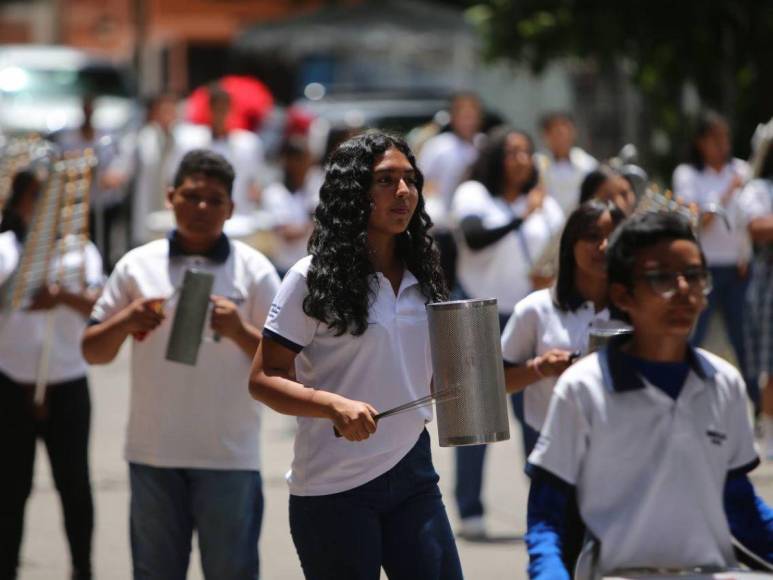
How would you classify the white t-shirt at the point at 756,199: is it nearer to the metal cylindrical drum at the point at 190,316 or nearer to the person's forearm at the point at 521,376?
the person's forearm at the point at 521,376

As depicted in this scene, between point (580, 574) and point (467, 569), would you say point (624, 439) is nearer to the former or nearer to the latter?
point (580, 574)

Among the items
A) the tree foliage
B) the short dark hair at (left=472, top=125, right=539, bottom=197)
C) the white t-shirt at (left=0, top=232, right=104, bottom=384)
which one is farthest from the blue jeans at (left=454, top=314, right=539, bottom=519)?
the tree foliage

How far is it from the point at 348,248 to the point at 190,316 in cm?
92

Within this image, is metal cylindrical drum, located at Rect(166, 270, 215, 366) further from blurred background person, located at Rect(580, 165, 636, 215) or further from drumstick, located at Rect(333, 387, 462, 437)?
blurred background person, located at Rect(580, 165, 636, 215)

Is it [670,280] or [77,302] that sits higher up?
[77,302]

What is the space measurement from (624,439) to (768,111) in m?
12.4

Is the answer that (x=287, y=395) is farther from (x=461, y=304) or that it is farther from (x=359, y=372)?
(x=461, y=304)

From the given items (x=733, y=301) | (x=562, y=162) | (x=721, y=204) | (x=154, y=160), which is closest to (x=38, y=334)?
(x=721, y=204)

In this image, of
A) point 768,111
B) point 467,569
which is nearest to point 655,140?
point 768,111

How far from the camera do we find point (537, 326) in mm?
5223

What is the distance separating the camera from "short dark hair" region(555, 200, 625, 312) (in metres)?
5.16

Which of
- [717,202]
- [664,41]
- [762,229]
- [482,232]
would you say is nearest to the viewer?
[482,232]

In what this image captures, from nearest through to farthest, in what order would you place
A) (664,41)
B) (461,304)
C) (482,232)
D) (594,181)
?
(461,304), (594,181), (482,232), (664,41)

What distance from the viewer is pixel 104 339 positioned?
17.2 feet
